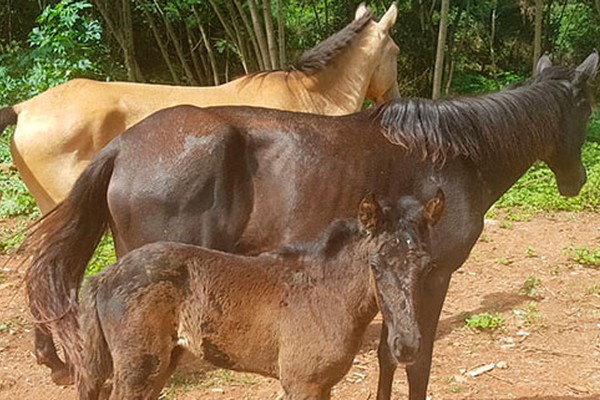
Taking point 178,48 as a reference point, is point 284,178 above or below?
above

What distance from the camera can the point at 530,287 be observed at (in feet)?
19.8

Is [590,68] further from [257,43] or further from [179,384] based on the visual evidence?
[257,43]

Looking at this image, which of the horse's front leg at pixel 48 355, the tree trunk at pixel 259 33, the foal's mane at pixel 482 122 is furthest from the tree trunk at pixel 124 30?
the foal's mane at pixel 482 122

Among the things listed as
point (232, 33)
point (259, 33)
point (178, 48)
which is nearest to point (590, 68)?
point (259, 33)

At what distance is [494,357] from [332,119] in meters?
2.18

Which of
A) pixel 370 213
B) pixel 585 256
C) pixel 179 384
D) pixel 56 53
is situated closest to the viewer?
pixel 370 213

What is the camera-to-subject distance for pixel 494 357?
15.9 feet

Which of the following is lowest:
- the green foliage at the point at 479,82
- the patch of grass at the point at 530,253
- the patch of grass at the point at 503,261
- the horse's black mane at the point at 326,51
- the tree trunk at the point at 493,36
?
the green foliage at the point at 479,82

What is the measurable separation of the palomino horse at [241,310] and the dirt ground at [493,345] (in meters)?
1.46

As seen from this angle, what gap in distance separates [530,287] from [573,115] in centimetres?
244

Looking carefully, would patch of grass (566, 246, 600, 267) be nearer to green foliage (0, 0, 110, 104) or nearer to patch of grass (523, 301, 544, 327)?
patch of grass (523, 301, 544, 327)

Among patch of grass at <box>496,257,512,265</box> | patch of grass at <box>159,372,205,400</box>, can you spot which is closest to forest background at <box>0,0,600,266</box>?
patch of grass at <box>496,257,512,265</box>

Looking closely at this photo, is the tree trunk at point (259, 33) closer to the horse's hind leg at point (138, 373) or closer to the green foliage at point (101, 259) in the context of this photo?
the green foliage at point (101, 259)

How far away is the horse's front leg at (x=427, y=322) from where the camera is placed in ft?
12.0
